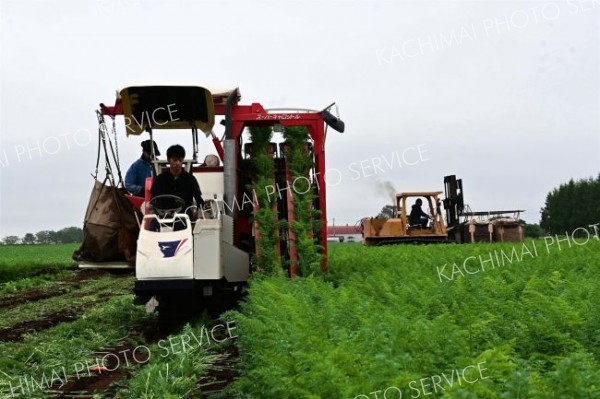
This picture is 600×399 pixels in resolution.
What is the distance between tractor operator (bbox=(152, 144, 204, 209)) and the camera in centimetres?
1051

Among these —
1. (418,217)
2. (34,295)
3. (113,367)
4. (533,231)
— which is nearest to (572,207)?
(533,231)

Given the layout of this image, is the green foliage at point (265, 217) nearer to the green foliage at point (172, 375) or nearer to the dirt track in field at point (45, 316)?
the green foliage at point (172, 375)

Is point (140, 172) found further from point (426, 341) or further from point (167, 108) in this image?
point (426, 341)

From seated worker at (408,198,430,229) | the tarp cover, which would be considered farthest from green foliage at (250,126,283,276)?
seated worker at (408,198,430,229)

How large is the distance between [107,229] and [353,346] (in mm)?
6726

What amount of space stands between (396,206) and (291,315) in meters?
24.6

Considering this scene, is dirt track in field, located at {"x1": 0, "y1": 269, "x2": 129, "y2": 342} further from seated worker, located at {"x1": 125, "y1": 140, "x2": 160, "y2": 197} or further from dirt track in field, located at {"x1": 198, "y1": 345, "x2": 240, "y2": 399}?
dirt track in field, located at {"x1": 198, "y1": 345, "x2": 240, "y2": 399}

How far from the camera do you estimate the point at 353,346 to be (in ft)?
16.4

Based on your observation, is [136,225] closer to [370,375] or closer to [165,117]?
[165,117]

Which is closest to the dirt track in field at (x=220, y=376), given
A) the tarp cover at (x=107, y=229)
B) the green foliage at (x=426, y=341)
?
the green foliage at (x=426, y=341)

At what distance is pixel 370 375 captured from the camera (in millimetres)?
4324

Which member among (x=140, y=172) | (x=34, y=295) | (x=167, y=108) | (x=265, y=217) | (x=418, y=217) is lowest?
(x=34, y=295)

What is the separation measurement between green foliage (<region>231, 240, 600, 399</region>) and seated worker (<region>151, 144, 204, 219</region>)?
223 cm

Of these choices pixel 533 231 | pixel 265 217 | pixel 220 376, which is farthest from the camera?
pixel 533 231
